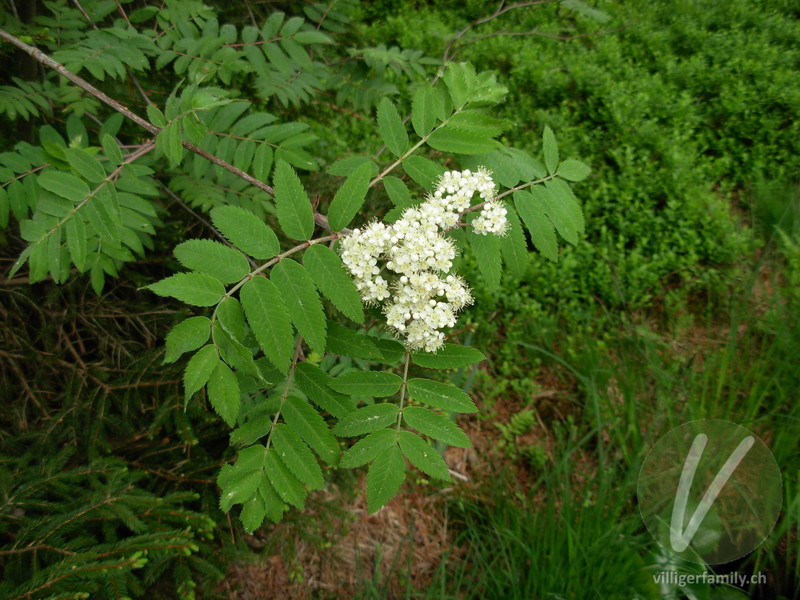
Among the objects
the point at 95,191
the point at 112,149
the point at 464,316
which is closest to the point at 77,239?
the point at 95,191

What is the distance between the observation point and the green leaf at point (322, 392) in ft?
4.21

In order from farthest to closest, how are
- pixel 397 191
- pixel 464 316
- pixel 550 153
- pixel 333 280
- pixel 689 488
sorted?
pixel 464 316, pixel 689 488, pixel 550 153, pixel 397 191, pixel 333 280

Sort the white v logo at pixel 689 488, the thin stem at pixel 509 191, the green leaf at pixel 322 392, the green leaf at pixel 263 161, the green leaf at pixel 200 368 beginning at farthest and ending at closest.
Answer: the white v logo at pixel 689 488 < the green leaf at pixel 263 161 < the thin stem at pixel 509 191 < the green leaf at pixel 322 392 < the green leaf at pixel 200 368

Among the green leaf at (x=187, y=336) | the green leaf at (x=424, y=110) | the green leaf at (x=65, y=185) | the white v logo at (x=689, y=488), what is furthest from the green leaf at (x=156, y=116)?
the white v logo at (x=689, y=488)

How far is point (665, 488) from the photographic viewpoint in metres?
2.20

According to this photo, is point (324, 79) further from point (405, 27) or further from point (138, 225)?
point (405, 27)

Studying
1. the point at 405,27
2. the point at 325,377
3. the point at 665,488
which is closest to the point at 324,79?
the point at 325,377

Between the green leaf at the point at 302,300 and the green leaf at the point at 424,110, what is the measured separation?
1.84 ft

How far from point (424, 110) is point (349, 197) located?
39 cm

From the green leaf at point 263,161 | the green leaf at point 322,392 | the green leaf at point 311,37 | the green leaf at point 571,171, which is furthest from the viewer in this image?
the green leaf at point 311,37

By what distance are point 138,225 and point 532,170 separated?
118 cm

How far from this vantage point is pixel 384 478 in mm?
1221

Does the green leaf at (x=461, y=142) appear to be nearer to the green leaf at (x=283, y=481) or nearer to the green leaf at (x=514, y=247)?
the green leaf at (x=514, y=247)

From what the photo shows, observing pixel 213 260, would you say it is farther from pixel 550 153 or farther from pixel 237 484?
pixel 550 153
